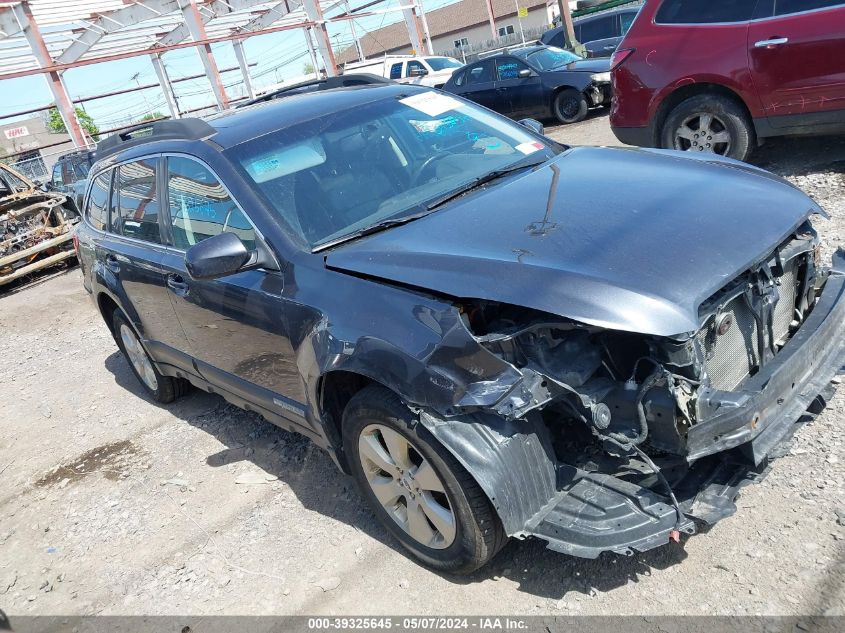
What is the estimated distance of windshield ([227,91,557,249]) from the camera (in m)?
3.29

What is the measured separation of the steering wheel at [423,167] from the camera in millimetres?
3551

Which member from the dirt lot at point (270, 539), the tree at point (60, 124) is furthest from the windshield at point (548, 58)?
the tree at point (60, 124)

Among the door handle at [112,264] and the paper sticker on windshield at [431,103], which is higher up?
the paper sticker on windshield at [431,103]

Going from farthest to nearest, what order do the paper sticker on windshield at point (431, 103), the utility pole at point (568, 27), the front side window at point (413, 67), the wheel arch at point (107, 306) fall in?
1. the front side window at point (413, 67)
2. the utility pole at point (568, 27)
3. the wheel arch at point (107, 306)
4. the paper sticker on windshield at point (431, 103)

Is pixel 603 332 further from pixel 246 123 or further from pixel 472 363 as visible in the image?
pixel 246 123

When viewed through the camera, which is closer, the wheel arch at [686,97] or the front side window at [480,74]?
the wheel arch at [686,97]

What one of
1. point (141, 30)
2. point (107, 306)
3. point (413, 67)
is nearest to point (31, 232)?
point (107, 306)

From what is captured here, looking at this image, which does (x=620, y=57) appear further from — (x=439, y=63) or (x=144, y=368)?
(x=439, y=63)

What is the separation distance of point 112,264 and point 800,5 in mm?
5721

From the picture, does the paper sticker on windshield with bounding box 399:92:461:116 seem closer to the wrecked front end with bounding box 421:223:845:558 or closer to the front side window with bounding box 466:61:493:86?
the wrecked front end with bounding box 421:223:845:558

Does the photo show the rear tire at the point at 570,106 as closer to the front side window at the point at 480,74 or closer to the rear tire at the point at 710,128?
the front side window at the point at 480,74

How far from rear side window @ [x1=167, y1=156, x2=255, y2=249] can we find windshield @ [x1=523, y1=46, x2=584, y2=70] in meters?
10.5

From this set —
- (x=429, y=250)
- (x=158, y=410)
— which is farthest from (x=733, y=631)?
(x=158, y=410)

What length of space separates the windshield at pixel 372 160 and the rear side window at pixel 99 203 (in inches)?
77.6
